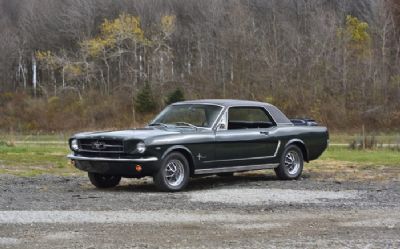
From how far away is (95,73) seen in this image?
71.9m

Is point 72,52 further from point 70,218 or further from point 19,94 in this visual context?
point 70,218

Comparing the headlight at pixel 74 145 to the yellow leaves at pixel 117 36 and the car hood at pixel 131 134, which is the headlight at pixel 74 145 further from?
the yellow leaves at pixel 117 36

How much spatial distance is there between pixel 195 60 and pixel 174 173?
5992cm

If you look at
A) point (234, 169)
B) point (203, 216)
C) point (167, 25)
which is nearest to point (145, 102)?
point (167, 25)

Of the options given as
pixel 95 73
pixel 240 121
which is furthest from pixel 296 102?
pixel 240 121

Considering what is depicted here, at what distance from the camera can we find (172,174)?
11.9m

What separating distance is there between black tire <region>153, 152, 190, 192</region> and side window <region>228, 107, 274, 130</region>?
2068 millimetres

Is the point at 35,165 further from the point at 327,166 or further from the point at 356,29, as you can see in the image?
the point at 356,29

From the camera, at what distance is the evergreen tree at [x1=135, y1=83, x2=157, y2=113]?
58656 millimetres

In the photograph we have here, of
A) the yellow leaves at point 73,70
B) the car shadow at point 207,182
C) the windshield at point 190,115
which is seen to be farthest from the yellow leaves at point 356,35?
the windshield at point 190,115

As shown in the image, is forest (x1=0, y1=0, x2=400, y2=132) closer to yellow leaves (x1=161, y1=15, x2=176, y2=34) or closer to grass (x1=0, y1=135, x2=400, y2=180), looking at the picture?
yellow leaves (x1=161, y1=15, x2=176, y2=34)

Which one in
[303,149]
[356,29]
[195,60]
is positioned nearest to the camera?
[303,149]

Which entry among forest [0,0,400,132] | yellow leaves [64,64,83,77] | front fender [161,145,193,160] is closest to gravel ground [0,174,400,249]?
front fender [161,145,193,160]

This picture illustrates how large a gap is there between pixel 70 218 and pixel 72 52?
2726 inches
